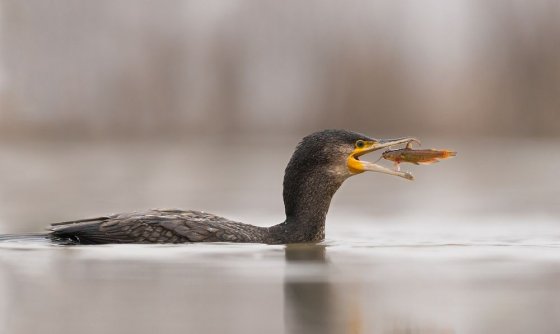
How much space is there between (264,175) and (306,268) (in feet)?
33.0

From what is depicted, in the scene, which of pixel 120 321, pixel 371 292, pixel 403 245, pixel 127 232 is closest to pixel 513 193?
pixel 403 245

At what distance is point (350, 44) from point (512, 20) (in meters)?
2.98

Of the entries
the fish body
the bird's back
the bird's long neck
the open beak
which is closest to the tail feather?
the bird's back

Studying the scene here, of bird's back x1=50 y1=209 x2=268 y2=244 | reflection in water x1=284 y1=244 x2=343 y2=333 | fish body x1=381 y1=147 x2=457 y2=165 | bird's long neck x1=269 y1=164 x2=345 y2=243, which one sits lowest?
reflection in water x1=284 y1=244 x2=343 y2=333

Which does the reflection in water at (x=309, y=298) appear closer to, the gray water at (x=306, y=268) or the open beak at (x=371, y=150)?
the gray water at (x=306, y=268)

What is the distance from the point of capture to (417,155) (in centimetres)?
1027

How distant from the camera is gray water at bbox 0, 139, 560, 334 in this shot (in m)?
6.81

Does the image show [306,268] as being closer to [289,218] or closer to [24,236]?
[289,218]

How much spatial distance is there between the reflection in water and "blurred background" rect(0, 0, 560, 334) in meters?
0.02

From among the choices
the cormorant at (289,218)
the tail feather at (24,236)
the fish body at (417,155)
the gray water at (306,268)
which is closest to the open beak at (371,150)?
the cormorant at (289,218)

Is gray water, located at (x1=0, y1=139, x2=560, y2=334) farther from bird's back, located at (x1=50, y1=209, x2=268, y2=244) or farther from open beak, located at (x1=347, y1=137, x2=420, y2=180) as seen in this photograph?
open beak, located at (x1=347, y1=137, x2=420, y2=180)

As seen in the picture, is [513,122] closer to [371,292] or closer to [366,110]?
[366,110]

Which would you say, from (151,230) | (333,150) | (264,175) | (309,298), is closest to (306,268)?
(309,298)

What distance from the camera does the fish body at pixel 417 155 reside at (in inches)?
400
